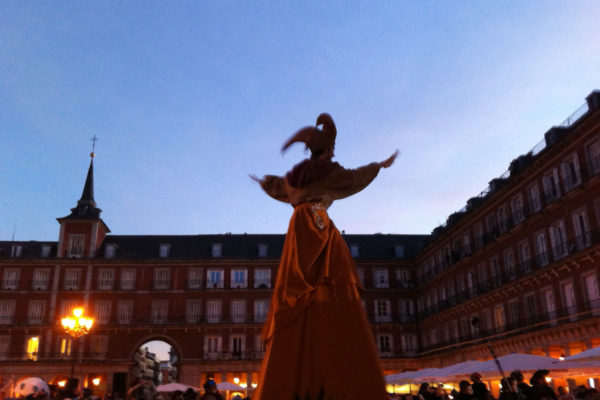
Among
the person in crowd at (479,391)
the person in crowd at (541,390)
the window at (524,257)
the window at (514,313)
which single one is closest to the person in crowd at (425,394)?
the person in crowd at (479,391)

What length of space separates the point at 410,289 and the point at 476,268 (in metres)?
12.8

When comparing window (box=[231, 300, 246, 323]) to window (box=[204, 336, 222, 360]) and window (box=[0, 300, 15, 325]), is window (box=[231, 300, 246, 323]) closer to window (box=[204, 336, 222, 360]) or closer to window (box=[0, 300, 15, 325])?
window (box=[204, 336, 222, 360])

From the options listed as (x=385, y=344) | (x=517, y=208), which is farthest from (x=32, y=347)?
(x=517, y=208)

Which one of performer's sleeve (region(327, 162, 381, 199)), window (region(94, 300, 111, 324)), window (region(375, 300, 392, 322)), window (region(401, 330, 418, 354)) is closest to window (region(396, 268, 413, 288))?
window (region(375, 300, 392, 322))

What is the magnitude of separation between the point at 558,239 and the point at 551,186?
270 cm

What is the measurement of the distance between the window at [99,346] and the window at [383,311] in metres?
22.2

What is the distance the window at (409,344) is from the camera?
4762 cm

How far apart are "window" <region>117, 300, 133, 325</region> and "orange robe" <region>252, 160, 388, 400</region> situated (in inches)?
1791

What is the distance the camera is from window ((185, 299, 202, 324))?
4666 centimetres

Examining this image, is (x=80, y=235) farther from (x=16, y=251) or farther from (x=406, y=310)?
(x=406, y=310)

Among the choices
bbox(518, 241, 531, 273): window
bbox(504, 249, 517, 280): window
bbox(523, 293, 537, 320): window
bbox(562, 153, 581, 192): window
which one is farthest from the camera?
bbox(504, 249, 517, 280): window

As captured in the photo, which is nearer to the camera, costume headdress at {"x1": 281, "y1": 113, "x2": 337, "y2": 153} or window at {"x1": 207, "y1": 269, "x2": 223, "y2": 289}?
costume headdress at {"x1": 281, "y1": 113, "x2": 337, "y2": 153}

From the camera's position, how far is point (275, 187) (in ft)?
14.1

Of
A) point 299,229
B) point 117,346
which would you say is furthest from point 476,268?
point 299,229
